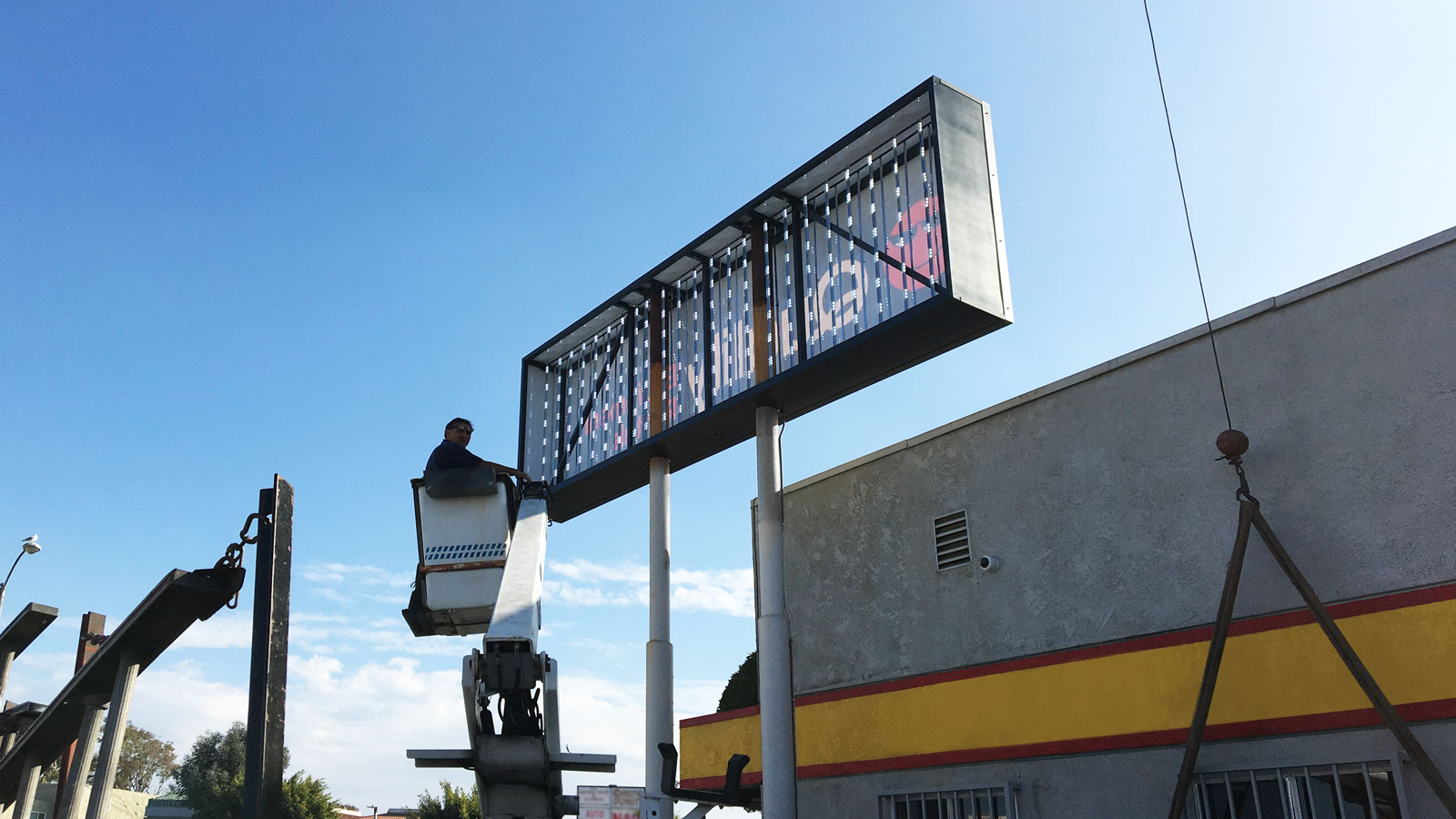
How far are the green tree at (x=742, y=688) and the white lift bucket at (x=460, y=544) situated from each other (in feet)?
55.9

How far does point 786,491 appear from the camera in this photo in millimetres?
15391

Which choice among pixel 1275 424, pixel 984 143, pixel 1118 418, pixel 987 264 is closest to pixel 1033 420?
pixel 1118 418

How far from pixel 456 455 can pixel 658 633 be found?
17.8 feet

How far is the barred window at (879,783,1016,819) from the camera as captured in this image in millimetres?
11328

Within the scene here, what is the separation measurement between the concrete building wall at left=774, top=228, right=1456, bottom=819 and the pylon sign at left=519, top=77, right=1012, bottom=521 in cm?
148

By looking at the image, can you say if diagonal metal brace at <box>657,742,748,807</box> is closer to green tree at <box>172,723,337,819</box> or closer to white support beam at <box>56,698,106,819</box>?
white support beam at <box>56,698,106,819</box>

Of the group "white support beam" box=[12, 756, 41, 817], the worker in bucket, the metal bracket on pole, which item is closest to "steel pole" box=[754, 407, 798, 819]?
the worker in bucket

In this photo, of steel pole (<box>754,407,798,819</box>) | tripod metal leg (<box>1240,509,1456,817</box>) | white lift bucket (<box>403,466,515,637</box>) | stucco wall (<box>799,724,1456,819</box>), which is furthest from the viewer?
steel pole (<box>754,407,798,819</box>)

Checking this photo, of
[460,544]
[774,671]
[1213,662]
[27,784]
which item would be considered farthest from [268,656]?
[27,784]

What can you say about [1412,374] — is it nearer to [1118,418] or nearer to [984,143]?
[1118,418]

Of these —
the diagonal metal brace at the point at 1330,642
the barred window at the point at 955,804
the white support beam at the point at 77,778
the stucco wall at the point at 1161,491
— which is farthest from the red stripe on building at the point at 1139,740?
the white support beam at the point at 77,778

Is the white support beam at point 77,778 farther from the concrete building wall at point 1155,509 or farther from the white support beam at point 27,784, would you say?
the concrete building wall at point 1155,509

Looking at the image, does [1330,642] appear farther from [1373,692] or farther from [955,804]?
[955,804]

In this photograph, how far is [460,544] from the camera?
10.9 meters
